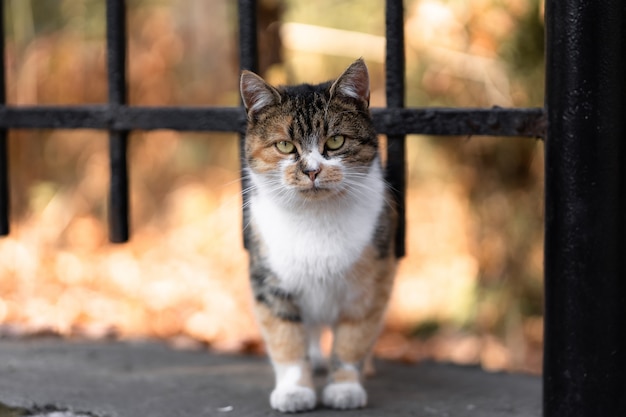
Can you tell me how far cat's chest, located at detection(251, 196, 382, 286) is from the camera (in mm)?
2127

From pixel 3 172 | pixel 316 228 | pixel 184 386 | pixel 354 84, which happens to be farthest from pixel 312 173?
pixel 3 172

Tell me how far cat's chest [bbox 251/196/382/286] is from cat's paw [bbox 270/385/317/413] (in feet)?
0.84

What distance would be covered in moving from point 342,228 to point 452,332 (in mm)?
2181

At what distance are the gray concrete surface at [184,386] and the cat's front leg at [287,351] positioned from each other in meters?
0.07

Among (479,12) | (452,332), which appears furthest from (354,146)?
(452,332)

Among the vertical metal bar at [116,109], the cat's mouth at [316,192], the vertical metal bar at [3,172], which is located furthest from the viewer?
the vertical metal bar at [3,172]

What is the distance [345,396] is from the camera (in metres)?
2.09

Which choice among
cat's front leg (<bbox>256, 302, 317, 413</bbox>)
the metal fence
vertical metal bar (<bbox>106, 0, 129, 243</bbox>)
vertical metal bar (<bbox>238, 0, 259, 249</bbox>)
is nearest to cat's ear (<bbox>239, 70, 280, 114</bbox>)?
vertical metal bar (<bbox>238, 0, 259, 249</bbox>)

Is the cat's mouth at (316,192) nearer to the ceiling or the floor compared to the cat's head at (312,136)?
nearer to the floor

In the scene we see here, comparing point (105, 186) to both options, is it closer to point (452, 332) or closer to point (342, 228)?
point (452, 332)

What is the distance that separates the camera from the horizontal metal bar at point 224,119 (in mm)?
1976

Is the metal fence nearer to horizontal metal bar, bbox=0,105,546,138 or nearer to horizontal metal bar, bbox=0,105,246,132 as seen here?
horizontal metal bar, bbox=0,105,546,138

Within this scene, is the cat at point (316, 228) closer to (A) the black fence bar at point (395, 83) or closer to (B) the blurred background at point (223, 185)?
(A) the black fence bar at point (395, 83)

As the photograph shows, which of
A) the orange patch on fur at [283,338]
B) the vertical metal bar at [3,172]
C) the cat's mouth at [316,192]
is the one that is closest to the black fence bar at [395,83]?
the cat's mouth at [316,192]
